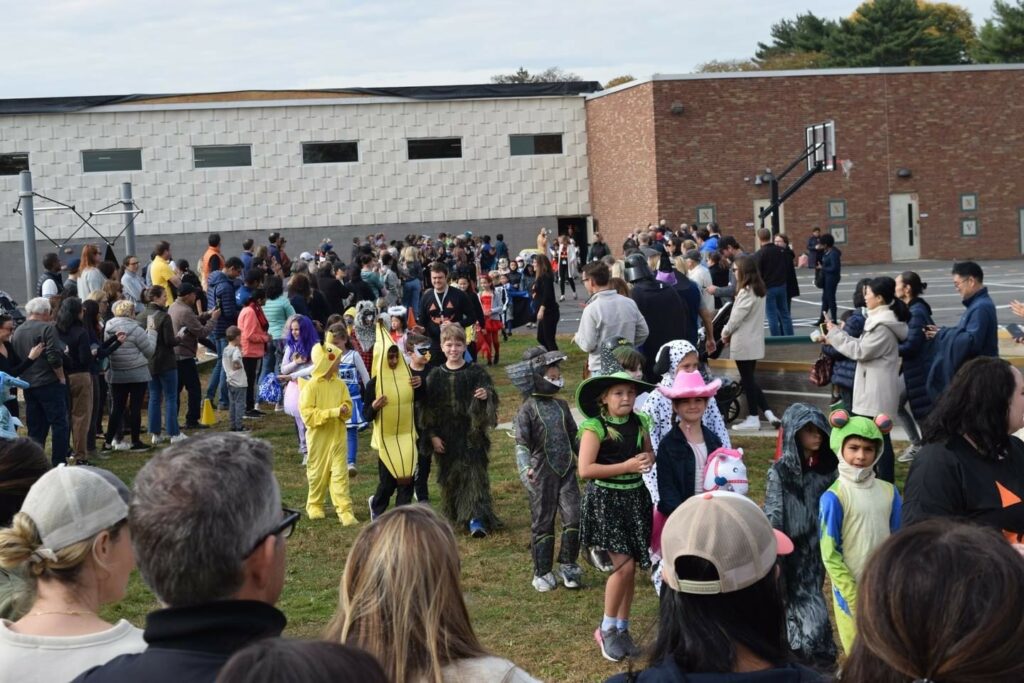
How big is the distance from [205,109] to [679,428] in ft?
126

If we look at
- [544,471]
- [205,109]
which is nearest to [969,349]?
[544,471]

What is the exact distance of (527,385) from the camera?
8688 millimetres

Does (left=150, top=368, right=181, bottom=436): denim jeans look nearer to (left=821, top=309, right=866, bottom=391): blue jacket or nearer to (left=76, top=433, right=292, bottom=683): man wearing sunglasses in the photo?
(left=821, top=309, right=866, bottom=391): blue jacket

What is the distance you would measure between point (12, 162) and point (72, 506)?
42.4 meters

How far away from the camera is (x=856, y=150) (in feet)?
134

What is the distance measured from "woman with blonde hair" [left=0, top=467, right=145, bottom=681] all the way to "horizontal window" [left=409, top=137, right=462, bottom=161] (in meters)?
41.5

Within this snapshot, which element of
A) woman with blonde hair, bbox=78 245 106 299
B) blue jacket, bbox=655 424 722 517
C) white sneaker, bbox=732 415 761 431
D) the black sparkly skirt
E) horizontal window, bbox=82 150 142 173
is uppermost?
horizontal window, bbox=82 150 142 173

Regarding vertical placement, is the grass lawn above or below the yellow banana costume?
below

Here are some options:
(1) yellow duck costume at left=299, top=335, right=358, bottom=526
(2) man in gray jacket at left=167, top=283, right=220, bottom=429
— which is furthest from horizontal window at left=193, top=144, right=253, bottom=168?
(1) yellow duck costume at left=299, top=335, right=358, bottom=526

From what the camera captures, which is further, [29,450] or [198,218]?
[198,218]

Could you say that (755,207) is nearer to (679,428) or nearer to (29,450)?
(679,428)

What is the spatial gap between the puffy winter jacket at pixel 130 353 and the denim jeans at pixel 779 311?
933 centimetres

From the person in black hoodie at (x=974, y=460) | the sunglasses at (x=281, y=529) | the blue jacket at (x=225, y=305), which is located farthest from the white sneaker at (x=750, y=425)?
the sunglasses at (x=281, y=529)

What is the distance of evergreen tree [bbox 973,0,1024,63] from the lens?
74938 millimetres
